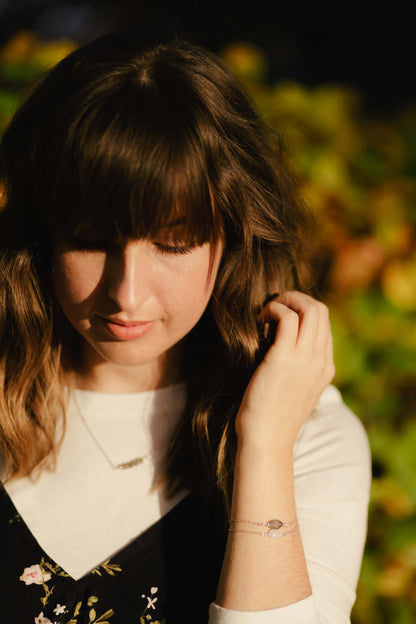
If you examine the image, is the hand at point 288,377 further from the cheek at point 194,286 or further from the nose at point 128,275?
the nose at point 128,275

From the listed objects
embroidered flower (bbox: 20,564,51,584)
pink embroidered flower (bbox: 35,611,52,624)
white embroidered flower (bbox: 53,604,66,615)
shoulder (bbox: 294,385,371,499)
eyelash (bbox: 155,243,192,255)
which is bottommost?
pink embroidered flower (bbox: 35,611,52,624)

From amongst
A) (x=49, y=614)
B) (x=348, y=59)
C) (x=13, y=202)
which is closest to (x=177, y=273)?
(x=13, y=202)

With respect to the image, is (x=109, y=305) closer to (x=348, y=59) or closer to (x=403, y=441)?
(x=403, y=441)

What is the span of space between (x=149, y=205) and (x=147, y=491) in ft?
2.59

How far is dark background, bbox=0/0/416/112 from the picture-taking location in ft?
10.5

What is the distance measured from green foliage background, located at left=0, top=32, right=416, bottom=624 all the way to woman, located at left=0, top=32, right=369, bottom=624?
44 cm

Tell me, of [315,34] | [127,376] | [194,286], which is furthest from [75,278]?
[315,34]

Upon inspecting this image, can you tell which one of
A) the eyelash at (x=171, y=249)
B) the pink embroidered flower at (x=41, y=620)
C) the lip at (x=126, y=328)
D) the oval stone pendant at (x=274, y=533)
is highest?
the eyelash at (x=171, y=249)

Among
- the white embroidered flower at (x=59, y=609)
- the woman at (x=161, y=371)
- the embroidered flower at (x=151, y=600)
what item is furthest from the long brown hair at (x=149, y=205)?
the white embroidered flower at (x=59, y=609)

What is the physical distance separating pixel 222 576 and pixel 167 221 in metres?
0.81

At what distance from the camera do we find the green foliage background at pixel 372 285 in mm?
2027

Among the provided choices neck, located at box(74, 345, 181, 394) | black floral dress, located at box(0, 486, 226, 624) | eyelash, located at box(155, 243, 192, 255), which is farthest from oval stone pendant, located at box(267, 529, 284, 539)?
eyelash, located at box(155, 243, 192, 255)

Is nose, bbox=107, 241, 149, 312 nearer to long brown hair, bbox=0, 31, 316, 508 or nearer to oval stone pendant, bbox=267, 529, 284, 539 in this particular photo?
long brown hair, bbox=0, 31, 316, 508

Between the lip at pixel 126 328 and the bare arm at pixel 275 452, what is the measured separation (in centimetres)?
30
